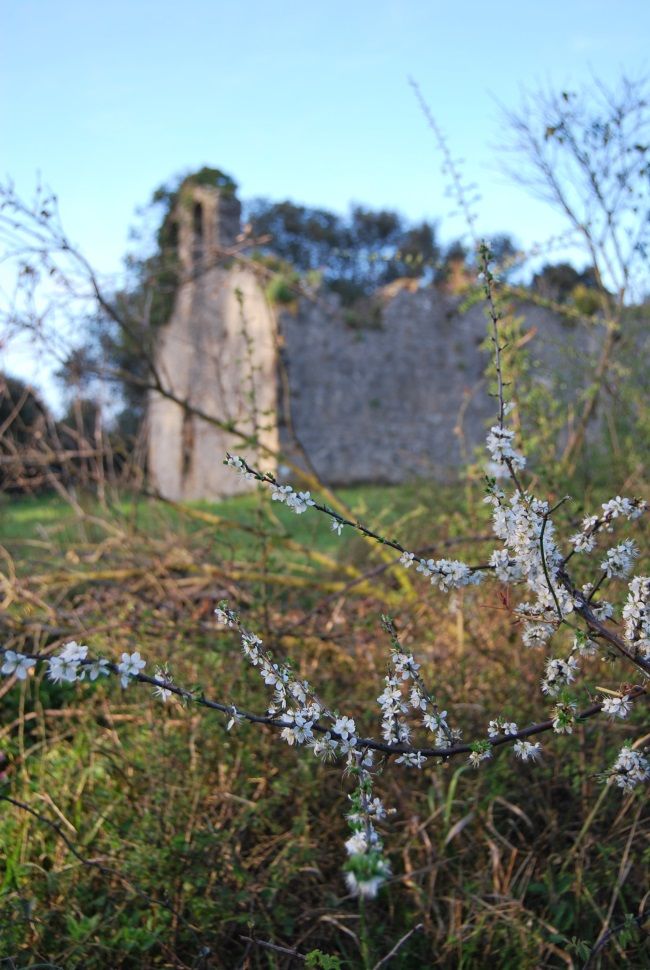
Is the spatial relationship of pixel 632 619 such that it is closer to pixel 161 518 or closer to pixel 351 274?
pixel 161 518

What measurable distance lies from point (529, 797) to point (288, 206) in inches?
1558

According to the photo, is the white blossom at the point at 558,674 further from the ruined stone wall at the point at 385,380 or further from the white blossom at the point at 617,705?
the ruined stone wall at the point at 385,380

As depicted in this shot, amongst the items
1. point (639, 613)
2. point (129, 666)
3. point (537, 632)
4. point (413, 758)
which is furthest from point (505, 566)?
point (129, 666)

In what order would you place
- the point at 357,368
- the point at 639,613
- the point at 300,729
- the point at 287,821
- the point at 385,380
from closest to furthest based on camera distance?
the point at 300,729 < the point at 639,613 < the point at 287,821 < the point at 357,368 < the point at 385,380

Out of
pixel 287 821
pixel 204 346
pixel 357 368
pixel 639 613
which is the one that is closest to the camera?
pixel 639 613

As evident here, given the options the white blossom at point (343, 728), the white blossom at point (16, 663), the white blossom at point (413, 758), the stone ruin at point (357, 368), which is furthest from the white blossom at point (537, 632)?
the stone ruin at point (357, 368)

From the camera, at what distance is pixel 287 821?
312cm

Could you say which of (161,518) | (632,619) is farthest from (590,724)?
(161,518)

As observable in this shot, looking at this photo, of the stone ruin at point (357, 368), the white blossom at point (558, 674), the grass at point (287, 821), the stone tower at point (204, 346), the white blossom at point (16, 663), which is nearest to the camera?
the white blossom at point (16, 663)

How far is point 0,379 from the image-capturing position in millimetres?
4617

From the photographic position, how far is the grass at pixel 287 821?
100 inches

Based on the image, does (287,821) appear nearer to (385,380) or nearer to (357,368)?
(357,368)

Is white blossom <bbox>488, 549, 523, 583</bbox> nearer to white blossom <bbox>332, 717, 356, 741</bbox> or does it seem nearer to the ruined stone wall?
white blossom <bbox>332, 717, 356, 741</bbox>

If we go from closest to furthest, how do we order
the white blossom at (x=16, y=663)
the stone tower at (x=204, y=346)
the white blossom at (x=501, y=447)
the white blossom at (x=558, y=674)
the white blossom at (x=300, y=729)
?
the white blossom at (x=16, y=663)
the white blossom at (x=300, y=729)
the white blossom at (x=501, y=447)
the white blossom at (x=558, y=674)
the stone tower at (x=204, y=346)
